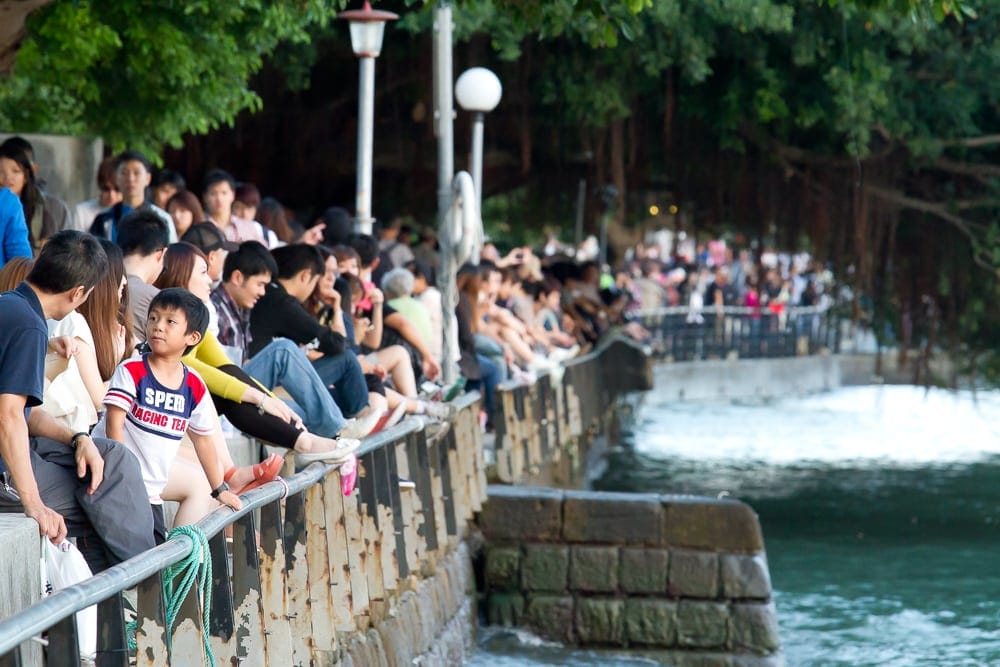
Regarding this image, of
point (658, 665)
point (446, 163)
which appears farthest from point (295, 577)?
point (446, 163)

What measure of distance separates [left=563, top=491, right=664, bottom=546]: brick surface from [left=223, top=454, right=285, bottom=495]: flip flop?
558 cm

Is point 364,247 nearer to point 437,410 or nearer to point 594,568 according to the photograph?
point 437,410

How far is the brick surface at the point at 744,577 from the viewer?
11.7 metres

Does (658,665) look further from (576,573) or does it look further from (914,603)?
(914,603)

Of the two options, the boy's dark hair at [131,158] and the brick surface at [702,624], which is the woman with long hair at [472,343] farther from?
the boy's dark hair at [131,158]

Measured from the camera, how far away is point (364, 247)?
11508mm

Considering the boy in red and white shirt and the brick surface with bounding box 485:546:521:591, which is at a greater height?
the boy in red and white shirt

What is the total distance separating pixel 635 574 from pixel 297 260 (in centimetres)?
413

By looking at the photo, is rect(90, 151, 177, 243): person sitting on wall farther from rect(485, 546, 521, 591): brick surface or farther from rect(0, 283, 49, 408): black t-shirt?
rect(0, 283, 49, 408): black t-shirt

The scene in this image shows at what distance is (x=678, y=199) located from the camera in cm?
2120

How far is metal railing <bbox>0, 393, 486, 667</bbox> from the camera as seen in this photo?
14.9 ft

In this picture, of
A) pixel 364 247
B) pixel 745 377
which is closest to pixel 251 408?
pixel 364 247

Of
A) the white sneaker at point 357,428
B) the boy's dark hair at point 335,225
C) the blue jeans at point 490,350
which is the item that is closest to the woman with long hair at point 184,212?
the white sneaker at point 357,428

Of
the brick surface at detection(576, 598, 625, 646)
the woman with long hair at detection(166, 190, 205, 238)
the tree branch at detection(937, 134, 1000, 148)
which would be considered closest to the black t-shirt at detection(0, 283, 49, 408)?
the woman with long hair at detection(166, 190, 205, 238)
